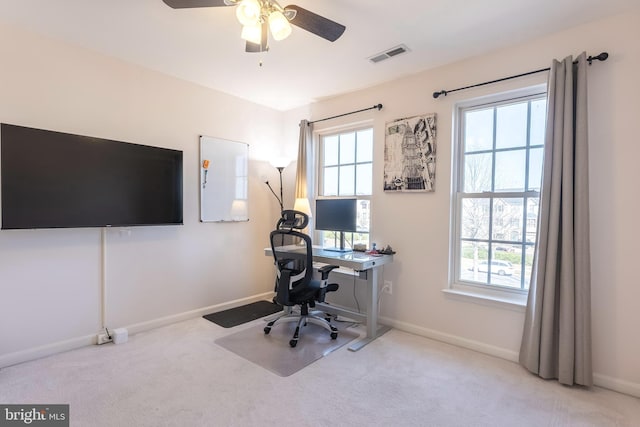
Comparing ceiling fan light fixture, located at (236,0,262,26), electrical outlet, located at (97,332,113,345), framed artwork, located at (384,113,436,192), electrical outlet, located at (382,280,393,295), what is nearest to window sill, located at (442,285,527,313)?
electrical outlet, located at (382,280,393,295)

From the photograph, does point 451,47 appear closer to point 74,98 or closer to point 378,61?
point 378,61

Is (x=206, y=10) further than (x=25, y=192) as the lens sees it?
No

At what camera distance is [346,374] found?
7.57ft

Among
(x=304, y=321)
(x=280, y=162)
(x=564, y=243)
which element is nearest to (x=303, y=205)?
(x=280, y=162)

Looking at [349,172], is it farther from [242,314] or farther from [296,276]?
[242,314]

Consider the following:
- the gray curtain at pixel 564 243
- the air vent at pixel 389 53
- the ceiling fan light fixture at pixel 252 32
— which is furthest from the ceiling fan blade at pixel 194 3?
the gray curtain at pixel 564 243

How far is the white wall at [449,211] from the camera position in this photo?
210 centimetres

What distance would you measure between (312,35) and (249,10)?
847mm

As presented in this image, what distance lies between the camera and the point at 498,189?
2680 millimetres

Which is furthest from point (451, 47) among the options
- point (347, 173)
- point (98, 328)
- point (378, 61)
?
point (98, 328)

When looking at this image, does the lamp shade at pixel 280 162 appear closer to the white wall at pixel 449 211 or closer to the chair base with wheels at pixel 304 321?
the white wall at pixel 449 211

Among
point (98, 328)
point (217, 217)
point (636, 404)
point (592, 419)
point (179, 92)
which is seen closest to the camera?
point (592, 419)

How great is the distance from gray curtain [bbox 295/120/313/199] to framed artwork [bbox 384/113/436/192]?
0.99m

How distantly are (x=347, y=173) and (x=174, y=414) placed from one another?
2.74m
